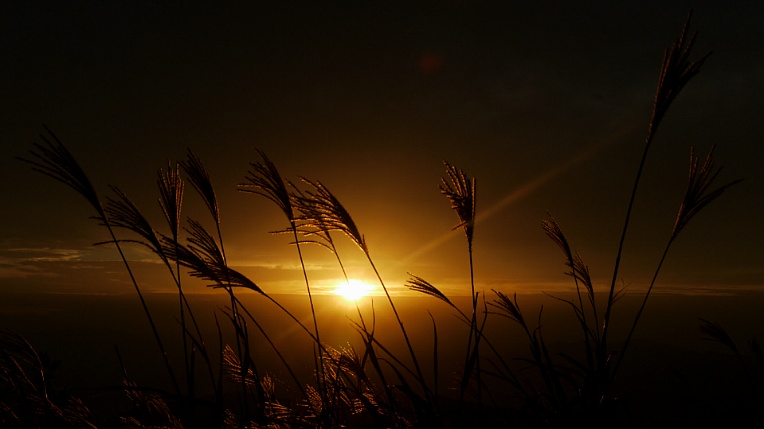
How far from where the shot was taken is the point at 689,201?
2.45 m

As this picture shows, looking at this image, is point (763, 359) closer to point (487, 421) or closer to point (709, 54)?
point (487, 421)

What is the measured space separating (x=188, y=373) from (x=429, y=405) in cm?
118

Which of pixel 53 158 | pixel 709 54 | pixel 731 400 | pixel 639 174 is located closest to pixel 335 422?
pixel 53 158

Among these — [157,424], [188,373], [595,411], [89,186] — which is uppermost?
[89,186]

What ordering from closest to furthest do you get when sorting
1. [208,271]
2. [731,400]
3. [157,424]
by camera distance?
[208,271] → [157,424] → [731,400]

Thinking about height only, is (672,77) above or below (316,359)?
above

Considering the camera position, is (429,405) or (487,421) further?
(487,421)

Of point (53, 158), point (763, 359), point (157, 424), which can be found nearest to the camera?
point (53, 158)

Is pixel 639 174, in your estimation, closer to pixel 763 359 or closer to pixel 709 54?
pixel 709 54

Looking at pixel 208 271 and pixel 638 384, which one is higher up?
pixel 208 271

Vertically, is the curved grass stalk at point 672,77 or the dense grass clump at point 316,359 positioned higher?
the curved grass stalk at point 672,77

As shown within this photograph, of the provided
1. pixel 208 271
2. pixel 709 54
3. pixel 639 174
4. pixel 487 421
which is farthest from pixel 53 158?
pixel 709 54

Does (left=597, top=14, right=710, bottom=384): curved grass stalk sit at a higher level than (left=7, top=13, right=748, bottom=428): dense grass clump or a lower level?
higher

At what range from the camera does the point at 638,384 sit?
431ft
